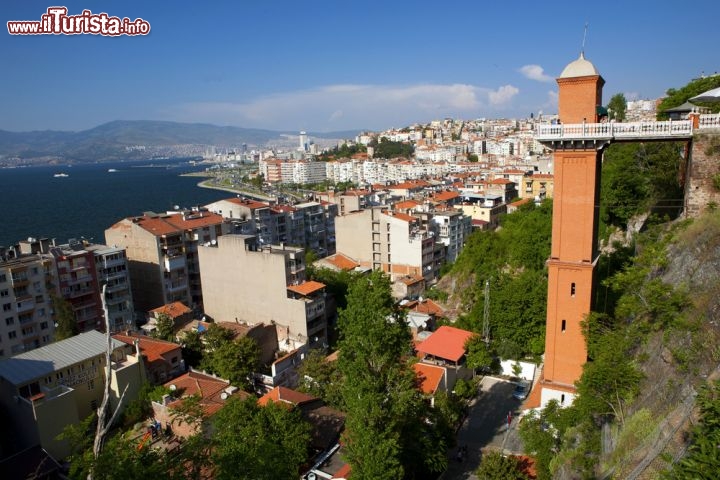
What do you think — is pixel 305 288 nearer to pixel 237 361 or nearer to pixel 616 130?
pixel 237 361

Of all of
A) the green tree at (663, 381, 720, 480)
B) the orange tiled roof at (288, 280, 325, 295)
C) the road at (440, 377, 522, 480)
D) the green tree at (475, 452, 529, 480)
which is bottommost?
the road at (440, 377, 522, 480)

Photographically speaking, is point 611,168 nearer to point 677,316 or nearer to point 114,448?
point 677,316

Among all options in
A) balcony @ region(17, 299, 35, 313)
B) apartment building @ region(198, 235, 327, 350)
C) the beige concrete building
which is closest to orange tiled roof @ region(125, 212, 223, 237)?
apartment building @ region(198, 235, 327, 350)

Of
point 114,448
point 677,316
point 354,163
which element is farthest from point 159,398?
point 354,163

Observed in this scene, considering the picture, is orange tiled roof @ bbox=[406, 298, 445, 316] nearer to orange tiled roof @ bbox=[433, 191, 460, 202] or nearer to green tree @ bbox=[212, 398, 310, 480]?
green tree @ bbox=[212, 398, 310, 480]

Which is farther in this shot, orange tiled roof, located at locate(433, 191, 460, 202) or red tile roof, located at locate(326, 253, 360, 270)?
orange tiled roof, located at locate(433, 191, 460, 202)

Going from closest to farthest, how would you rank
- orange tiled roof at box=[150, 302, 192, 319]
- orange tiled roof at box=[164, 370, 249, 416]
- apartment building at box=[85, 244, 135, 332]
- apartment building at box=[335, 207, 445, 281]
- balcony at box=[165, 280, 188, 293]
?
orange tiled roof at box=[164, 370, 249, 416]
orange tiled roof at box=[150, 302, 192, 319]
apartment building at box=[85, 244, 135, 332]
balcony at box=[165, 280, 188, 293]
apartment building at box=[335, 207, 445, 281]

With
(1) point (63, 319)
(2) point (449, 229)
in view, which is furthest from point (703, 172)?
(1) point (63, 319)
